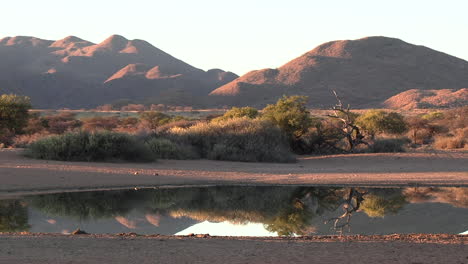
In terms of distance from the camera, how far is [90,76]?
155m

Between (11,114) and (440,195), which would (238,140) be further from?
(11,114)

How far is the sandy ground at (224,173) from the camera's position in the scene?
19641mm

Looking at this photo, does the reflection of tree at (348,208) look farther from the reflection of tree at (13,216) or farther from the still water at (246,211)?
the reflection of tree at (13,216)

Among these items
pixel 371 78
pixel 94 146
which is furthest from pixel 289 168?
pixel 371 78

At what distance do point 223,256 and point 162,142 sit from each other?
Answer: 1942cm

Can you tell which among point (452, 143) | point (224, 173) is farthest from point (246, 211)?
point (452, 143)

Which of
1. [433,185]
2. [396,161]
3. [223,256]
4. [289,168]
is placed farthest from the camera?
[396,161]

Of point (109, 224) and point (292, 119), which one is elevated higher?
point (292, 119)

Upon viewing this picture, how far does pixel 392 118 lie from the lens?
133 feet

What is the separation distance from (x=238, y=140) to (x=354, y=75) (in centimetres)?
10039

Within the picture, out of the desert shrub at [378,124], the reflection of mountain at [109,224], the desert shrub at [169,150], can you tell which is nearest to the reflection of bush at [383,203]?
the reflection of mountain at [109,224]

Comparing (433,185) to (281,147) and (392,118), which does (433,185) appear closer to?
(281,147)

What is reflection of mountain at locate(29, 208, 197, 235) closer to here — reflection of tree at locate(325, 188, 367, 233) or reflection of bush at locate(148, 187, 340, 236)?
reflection of bush at locate(148, 187, 340, 236)

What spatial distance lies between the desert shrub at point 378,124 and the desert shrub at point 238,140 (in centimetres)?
951
